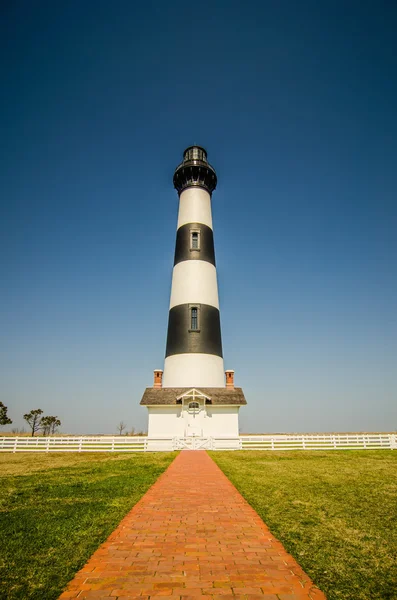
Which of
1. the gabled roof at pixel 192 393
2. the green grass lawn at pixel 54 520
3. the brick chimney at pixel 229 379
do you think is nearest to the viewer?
the green grass lawn at pixel 54 520

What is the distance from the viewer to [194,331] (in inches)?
946

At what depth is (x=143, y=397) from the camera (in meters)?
23.4

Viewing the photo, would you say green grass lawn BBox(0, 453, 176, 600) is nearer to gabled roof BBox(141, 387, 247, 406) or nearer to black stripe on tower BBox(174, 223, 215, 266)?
gabled roof BBox(141, 387, 247, 406)

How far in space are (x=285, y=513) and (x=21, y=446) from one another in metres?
22.3

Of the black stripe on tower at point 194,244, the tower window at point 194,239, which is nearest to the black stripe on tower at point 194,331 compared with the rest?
the black stripe on tower at point 194,244

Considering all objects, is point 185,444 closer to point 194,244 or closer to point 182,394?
point 182,394

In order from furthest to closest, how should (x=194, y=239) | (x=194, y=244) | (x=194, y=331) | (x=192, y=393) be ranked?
(x=194, y=239)
(x=194, y=244)
(x=194, y=331)
(x=192, y=393)

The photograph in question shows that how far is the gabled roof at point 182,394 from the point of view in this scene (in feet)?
74.6

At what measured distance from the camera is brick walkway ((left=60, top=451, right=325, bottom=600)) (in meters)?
3.75

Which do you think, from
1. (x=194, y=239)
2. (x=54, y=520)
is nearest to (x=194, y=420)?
(x=194, y=239)

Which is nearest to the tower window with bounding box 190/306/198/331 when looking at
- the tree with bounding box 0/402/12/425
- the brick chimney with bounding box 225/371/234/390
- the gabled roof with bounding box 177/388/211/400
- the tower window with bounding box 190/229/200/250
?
the gabled roof with bounding box 177/388/211/400

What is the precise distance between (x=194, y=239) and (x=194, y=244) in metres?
0.46

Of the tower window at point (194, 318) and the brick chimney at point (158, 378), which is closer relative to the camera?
the tower window at point (194, 318)

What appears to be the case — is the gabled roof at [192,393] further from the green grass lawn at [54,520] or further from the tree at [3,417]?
the tree at [3,417]
